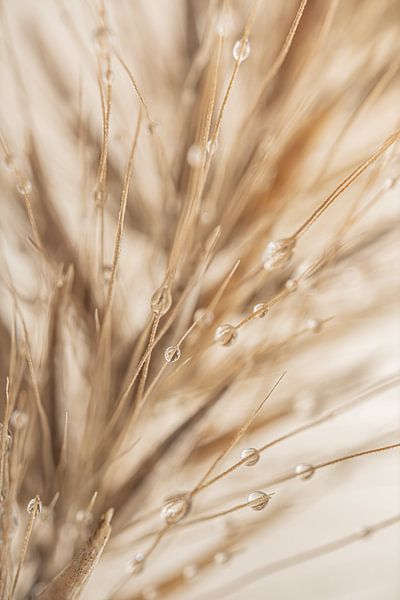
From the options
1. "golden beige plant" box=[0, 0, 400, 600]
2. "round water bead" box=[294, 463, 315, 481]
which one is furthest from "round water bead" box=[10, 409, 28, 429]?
"round water bead" box=[294, 463, 315, 481]

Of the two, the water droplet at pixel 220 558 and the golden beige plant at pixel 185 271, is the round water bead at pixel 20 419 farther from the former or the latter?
the water droplet at pixel 220 558

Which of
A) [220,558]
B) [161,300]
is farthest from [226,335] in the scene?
[220,558]

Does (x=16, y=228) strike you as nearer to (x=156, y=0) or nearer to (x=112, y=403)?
(x=112, y=403)

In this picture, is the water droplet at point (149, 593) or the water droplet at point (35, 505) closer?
the water droplet at point (35, 505)

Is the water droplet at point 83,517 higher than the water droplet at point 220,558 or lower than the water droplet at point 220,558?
higher

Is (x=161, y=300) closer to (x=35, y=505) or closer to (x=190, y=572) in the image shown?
(x=35, y=505)

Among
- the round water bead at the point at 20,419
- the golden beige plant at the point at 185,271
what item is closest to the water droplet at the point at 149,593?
the golden beige plant at the point at 185,271
